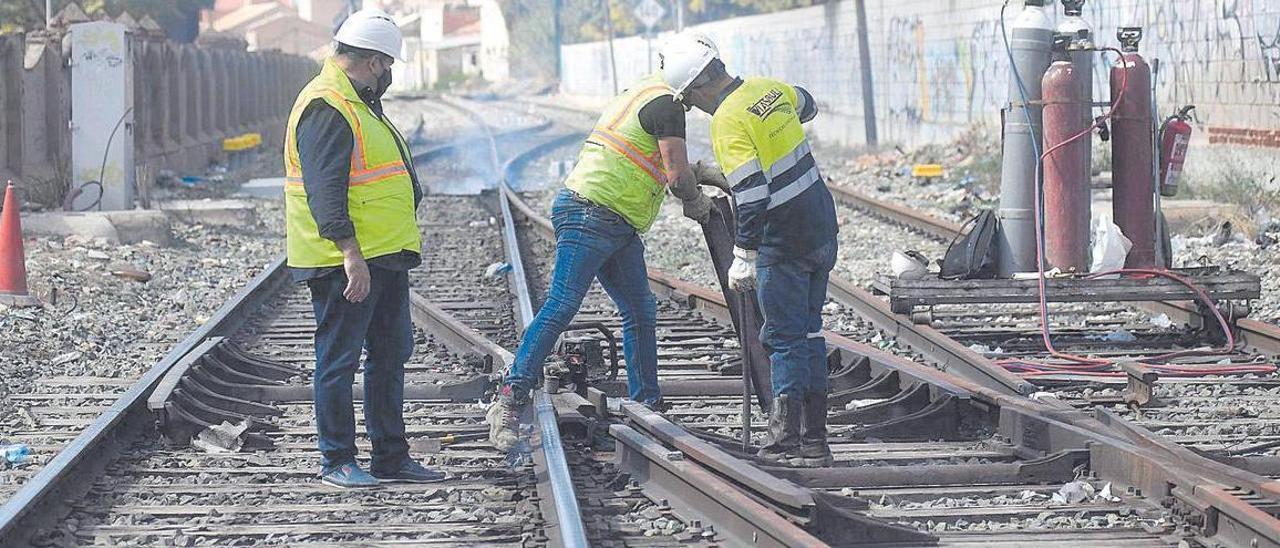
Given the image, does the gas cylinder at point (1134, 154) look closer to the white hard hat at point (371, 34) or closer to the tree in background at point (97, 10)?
the white hard hat at point (371, 34)

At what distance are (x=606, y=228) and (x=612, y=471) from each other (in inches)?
43.7

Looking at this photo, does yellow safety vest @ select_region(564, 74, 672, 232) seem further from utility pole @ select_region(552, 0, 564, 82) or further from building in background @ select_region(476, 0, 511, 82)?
building in background @ select_region(476, 0, 511, 82)

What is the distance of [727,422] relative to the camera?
741cm

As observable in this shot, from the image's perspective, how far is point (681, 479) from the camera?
5797mm

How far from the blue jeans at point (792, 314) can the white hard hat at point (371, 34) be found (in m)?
1.58

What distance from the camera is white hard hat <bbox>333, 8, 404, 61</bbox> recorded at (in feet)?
19.7

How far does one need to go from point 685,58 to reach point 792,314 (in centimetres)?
103

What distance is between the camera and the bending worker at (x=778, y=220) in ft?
20.1

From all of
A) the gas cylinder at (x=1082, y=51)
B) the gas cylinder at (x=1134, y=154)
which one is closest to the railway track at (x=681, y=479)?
the gas cylinder at (x=1082, y=51)

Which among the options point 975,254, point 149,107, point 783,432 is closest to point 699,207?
point 783,432

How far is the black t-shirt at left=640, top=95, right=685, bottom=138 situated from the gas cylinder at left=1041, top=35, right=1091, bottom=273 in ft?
12.2

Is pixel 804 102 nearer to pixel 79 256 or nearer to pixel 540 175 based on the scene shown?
pixel 79 256

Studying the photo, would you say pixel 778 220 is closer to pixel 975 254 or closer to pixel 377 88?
pixel 377 88

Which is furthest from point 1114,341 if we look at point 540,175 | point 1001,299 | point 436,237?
point 540,175
